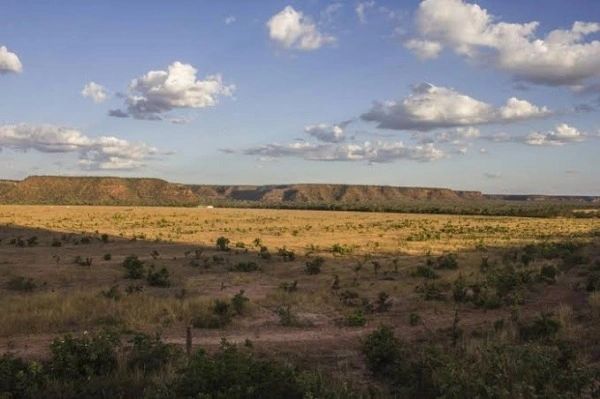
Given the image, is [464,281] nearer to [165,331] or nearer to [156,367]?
[165,331]

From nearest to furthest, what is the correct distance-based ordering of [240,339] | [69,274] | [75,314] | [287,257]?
Answer: [240,339] → [75,314] → [69,274] → [287,257]

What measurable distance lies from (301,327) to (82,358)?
20.0 feet

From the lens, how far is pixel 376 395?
828 cm

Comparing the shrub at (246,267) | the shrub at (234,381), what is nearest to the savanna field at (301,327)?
the shrub at (234,381)

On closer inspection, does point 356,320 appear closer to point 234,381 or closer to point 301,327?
point 301,327

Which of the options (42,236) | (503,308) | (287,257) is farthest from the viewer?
(42,236)

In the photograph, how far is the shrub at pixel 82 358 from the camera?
915 centimetres

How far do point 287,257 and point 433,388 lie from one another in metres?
21.9

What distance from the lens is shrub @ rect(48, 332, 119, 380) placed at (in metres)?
9.15

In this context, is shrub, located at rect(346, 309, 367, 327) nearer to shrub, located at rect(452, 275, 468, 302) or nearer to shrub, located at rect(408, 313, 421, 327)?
shrub, located at rect(408, 313, 421, 327)

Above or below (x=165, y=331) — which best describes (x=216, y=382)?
above

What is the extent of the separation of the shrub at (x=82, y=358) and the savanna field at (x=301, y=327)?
24mm

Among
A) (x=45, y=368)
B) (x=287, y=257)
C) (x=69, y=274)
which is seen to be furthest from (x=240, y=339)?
(x=287, y=257)

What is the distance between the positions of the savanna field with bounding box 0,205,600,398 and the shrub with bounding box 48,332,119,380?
0.02 m
